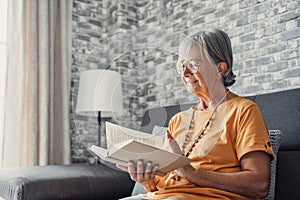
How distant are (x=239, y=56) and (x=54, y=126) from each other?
Answer: 1.49 m

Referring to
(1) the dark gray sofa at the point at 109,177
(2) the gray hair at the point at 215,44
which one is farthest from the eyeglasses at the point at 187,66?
(1) the dark gray sofa at the point at 109,177

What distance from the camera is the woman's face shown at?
1368 mm

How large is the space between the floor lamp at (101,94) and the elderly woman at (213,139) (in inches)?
7.5

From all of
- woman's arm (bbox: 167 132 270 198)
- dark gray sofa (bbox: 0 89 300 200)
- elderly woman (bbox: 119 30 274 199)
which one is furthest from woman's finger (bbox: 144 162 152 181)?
dark gray sofa (bbox: 0 89 300 200)

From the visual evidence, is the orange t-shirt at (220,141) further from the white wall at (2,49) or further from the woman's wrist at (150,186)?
the white wall at (2,49)

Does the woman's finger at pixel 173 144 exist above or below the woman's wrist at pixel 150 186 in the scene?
above

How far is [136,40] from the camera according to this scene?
1394mm

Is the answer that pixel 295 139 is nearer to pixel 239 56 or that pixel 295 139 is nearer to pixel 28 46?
pixel 239 56

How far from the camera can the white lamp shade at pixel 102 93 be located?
4.41 feet

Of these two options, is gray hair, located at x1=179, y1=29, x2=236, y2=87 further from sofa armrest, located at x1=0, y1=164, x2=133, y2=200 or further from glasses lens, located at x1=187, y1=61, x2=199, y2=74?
sofa armrest, located at x1=0, y1=164, x2=133, y2=200

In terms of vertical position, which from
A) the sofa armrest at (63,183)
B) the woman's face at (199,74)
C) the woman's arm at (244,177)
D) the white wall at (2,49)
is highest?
the white wall at (2,49)

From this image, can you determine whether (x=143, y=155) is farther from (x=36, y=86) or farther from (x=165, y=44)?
(x=36, y=86)

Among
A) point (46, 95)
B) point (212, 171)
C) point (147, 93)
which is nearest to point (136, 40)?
point (147, 93)

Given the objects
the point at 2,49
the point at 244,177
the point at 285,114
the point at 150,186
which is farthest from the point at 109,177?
the point at 2,49
